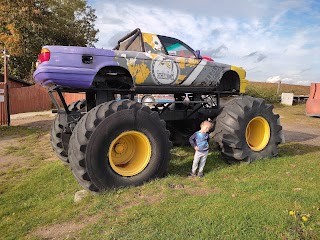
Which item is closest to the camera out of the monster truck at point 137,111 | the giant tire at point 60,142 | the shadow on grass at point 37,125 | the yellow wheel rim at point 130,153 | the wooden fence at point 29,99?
the monster truck at point 137,111

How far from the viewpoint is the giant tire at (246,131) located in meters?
5.68

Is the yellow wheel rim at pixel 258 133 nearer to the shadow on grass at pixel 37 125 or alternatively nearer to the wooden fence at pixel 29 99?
the shadow on grass at pixel 37 125

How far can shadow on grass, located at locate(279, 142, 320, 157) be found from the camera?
6.97m

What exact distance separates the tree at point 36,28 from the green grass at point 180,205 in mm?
21494

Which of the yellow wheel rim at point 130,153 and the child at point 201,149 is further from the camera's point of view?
the child at point 201,149

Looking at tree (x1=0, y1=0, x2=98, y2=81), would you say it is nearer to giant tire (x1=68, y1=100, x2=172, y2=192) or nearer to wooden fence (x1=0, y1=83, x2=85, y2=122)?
wooden fence (x1=0, y1=83, x2=85, y2=122)

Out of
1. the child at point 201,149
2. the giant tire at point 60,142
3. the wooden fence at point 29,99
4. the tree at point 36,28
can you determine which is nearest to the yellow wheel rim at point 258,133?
the child at point 201,149

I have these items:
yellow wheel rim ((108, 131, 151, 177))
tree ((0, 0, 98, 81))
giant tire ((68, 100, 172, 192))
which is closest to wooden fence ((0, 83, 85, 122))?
tree ((0, 0, 98, 81))

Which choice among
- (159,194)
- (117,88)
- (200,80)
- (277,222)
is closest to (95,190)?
(159,194)

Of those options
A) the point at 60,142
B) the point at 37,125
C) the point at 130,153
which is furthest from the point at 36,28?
the point at 130,153

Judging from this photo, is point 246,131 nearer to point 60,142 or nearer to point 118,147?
point 118,147

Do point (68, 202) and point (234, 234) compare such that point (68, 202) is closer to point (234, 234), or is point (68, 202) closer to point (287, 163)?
point (234, 234)

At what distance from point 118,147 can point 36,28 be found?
23740mm

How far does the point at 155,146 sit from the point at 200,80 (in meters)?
2.15
